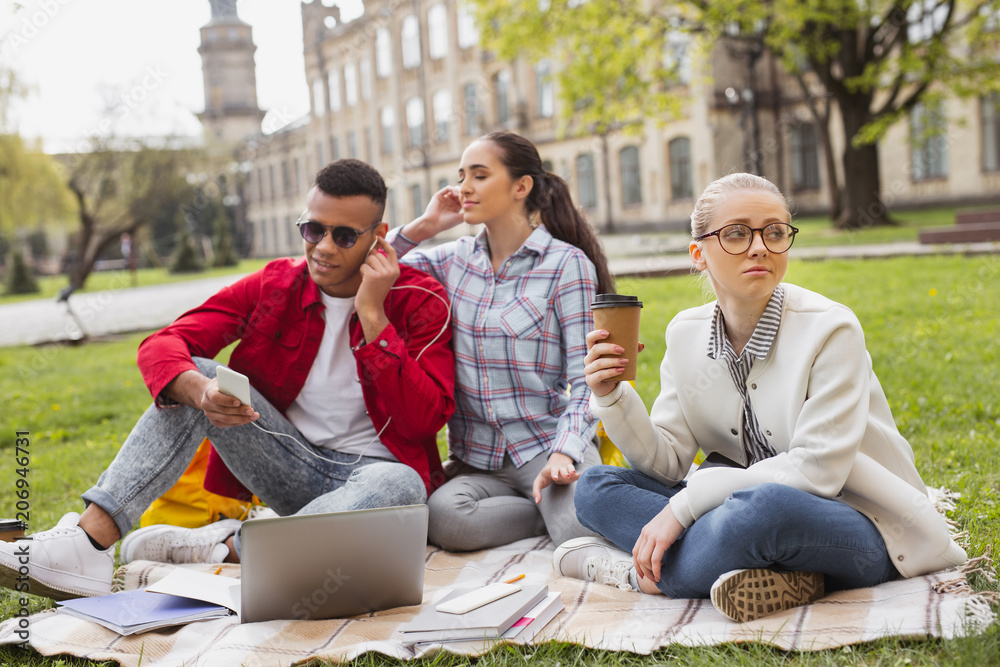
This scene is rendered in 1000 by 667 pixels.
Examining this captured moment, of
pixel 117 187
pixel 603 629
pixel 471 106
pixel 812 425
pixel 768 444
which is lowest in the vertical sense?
pixel 603 629

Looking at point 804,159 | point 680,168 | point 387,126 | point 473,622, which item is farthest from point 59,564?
point 387,126

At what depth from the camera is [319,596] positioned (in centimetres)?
255

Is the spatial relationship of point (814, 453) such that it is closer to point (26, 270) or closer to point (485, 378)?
point (485, 378)

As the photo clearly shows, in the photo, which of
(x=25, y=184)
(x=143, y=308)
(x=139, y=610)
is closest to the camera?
(x=139, y=610)

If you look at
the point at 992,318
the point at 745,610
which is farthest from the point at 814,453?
the point at 992,318

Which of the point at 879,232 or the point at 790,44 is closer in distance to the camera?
the point at 879,232

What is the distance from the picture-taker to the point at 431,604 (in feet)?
8.55

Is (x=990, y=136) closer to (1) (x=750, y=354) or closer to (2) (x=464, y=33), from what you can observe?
(2) (x=464, y=33)

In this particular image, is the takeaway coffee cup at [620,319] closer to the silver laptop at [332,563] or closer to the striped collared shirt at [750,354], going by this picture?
the striped collared shirt at [750,354]

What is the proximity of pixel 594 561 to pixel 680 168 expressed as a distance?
26552 mm

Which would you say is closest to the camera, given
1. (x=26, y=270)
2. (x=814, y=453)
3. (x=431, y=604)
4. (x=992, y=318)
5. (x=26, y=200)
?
(x=814, y=453)

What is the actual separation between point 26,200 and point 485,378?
24.6 meters

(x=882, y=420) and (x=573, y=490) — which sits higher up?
(x=882, y=420)

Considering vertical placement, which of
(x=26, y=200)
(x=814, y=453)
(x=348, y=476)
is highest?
(x=26, y=200)
